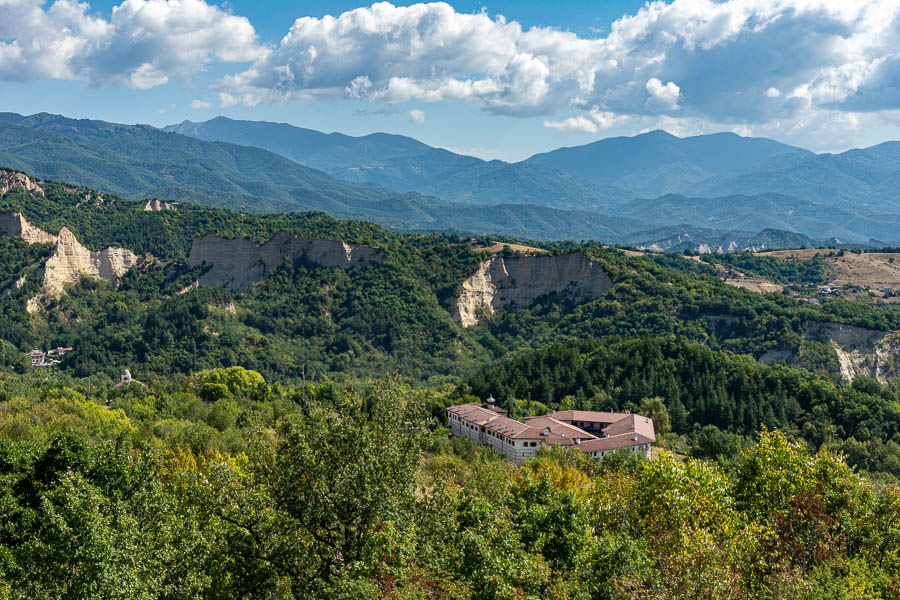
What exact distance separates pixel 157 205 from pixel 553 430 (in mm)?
142988

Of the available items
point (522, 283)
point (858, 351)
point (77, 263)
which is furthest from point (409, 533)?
point (77, 263)

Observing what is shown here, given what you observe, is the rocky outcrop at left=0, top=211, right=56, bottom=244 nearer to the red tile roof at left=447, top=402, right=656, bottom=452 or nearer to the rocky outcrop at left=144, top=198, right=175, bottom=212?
the rocky outcrop at left=144, top=198, right=175, bottom=212

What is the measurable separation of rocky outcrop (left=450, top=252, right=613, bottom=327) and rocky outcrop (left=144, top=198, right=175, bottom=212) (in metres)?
88.6

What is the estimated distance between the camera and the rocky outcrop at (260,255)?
12169cm

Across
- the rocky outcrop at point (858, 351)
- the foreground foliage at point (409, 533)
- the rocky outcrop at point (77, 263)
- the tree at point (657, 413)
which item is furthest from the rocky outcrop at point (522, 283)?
the foreground foliage at point (409, 533)

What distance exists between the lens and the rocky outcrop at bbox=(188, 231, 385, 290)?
122m

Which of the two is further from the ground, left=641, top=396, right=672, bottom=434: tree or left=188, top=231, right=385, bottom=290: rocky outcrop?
left=188, top=231, right=385, bottom=290: rocky outcrop

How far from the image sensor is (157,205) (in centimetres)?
16525

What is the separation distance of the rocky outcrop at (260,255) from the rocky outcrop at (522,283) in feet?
61.9

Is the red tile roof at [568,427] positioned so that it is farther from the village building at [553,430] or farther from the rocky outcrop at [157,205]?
the rocky outcrop at [157,205]

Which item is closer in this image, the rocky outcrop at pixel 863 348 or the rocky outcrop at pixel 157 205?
the rocky outcrop at pixel 863 348

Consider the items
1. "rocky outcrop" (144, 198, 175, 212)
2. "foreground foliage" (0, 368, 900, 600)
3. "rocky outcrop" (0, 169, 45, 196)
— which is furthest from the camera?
"rocky outcrop" (144, 198, 175, 212)

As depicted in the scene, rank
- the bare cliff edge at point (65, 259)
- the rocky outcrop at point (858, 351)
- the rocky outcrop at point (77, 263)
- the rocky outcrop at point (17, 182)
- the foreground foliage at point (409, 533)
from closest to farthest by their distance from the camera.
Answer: the foreground foliage at point (409, 533), the rocky outcrop at point (858, 351), the bare cliff edge at point (65, 259), the rocky outcrop at point (77, 263), the rocky outcrop at point (17, 182)

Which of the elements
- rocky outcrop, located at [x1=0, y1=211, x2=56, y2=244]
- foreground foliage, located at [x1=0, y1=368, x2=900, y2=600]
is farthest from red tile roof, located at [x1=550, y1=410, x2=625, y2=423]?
rocky outcrop, located at [x1=0, y1=211, x2=56, y2=244]
